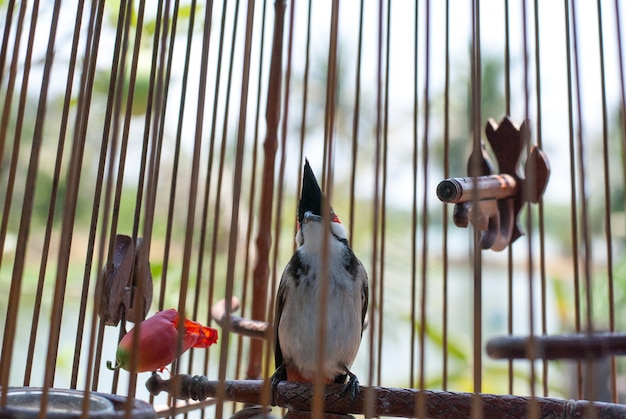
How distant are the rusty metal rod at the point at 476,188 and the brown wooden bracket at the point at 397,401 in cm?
28

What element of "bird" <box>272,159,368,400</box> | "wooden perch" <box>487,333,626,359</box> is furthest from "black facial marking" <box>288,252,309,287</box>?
"wooden perch" <box>487,333,626,359</box>

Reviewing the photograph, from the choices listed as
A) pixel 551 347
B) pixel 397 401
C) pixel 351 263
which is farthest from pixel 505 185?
pixel 551 347

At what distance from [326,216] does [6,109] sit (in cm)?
46

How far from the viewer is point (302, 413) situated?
3.28ft

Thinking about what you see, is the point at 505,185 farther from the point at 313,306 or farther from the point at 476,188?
the point at 476,188

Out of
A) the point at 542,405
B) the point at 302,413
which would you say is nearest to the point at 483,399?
the point at 542,405

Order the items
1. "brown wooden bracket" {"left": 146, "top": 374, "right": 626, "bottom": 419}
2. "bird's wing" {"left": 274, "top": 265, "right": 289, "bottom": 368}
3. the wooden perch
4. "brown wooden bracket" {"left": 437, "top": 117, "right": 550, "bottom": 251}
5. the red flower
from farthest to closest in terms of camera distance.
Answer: "bird's wing" {"left": 274, "top": 265, "right": 289, "bottom": 368}, "brown wooden bracket" {"left": 437, "top": 117, "right": 550, "bottom": 251}, the red flower, "brown wooden bracket" {"left": 146, "top": 374, "right": 626, "bottom": 419}, the wooden perch

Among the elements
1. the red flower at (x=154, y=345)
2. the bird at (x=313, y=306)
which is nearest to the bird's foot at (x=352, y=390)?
the bird at (x=313, y=306)

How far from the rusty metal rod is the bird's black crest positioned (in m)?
0.34

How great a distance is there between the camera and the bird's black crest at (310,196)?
132cm

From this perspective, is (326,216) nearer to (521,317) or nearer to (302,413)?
(302,413)

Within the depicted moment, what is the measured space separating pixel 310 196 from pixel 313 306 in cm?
24

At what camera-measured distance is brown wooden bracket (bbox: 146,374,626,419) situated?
0.79 metres

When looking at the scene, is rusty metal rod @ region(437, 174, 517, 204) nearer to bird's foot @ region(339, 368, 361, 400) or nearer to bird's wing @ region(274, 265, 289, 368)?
bird's foot @ region(339, 368, 361, 400)
